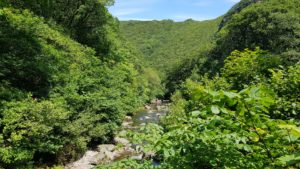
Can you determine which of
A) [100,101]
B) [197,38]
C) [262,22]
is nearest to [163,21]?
[197,38]

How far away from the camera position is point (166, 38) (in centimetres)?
16575

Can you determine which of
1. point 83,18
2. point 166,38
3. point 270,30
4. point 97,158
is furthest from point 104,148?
point 166,38

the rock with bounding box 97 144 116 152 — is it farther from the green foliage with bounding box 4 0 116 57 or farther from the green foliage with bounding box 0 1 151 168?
the green foliage with bounding box 4 0 116 57

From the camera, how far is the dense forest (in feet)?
9.21

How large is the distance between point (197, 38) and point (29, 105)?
13255 centimetres

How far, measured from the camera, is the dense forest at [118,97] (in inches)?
110

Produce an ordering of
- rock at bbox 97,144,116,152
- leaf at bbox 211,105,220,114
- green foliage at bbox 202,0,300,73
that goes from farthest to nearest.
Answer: green foliage at bbox 202,0,300,73 → rock at bbox 97,144,116,152 → leaf at bbox 211,105,220,114

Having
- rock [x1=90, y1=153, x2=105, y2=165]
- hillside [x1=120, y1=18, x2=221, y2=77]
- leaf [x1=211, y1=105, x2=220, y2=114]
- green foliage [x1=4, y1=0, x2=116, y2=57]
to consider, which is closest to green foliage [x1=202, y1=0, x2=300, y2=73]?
green foliage [x1=4, y1=0, x2=116, y2=57]

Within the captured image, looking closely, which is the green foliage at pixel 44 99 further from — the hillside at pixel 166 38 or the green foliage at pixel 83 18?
the hillside at pixel 166 38

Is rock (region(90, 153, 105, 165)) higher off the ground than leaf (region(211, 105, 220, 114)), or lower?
lower

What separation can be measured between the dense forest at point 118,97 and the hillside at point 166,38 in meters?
84.9

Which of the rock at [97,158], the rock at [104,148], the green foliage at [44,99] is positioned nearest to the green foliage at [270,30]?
the rock at [104,148]

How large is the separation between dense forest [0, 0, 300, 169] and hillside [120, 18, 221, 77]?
3341 inches

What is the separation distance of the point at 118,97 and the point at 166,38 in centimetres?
14223
